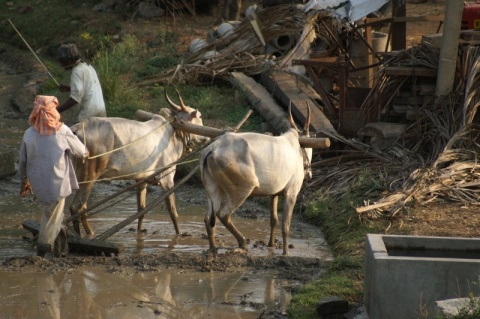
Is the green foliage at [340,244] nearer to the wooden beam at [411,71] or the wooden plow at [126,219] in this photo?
the wooden plow at [126,219]

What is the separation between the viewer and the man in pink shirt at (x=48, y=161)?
25.7 ft

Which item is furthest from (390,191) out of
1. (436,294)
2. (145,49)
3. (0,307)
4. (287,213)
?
(145,49)

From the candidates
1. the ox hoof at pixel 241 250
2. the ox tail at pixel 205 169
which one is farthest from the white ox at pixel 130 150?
the ox hoof at pixel 241 250

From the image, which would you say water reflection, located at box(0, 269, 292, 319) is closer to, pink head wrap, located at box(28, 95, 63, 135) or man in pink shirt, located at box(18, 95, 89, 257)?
man in pink shirt, located at box(18, 95, 89, 257)

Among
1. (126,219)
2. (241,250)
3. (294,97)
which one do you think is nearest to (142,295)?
(126,219)

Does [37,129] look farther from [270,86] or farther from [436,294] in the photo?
[270,86]

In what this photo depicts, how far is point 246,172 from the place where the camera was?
8.44 metres

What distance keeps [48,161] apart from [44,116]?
397mm

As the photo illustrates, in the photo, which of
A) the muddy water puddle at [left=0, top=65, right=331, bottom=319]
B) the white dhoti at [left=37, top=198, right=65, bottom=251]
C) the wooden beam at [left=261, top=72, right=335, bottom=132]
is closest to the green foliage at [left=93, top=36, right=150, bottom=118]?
the wooden beam at [left=261, top=72, right=335, bottom=132]

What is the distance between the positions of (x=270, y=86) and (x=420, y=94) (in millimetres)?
3986

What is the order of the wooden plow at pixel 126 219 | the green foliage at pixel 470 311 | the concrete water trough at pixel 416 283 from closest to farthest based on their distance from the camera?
the green foliage at pixel 470 311, the concrete water trough at pixel 416 283, the wooden plow at pixel 126 219

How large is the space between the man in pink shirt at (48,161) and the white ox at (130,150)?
798mm

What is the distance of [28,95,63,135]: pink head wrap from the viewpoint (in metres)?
7.77

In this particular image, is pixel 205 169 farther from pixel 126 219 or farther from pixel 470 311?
pixel 470 311
